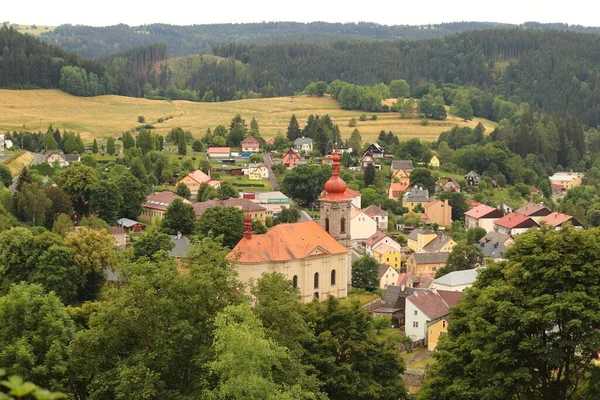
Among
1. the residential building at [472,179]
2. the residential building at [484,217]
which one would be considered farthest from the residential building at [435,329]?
the residential building at [472,179]

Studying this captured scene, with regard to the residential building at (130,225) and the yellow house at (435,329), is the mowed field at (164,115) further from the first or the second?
the yellow house at (435,329)

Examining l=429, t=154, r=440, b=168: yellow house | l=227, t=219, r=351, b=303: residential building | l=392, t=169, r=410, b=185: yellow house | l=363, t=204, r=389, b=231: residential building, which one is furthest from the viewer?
l=429, t=154, r=440, b=168: yellow house

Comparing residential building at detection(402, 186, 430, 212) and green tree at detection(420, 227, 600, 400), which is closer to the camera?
green tree at detection(420, 227, 600, 400)

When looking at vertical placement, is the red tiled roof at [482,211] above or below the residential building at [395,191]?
above

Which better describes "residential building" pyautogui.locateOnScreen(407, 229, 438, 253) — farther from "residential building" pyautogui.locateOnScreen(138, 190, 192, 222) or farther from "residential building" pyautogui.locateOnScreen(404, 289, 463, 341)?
"residential building" pyautogui.locateOnScreen(404, 289, 463, 341)

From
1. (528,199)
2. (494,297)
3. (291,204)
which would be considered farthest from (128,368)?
(528,199)

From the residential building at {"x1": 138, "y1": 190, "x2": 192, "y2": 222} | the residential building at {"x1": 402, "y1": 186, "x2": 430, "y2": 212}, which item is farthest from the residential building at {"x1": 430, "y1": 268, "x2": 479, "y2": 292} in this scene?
the residential building at {"x1": 402, "y1": 186, "x2": 430, "y2": 212}

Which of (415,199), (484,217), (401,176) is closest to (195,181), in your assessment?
(415,199)

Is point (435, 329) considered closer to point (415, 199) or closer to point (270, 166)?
point (415, 199)

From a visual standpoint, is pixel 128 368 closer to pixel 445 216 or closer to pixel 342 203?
pixel 342 203
